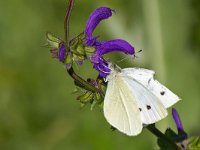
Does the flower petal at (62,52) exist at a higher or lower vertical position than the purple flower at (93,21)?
lower

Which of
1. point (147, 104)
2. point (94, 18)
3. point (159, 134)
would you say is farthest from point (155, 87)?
point (94, 18)

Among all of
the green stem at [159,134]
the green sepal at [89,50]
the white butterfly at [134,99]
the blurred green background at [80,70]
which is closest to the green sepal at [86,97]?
the white butterfly at [134,99]

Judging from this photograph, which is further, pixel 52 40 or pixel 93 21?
pixel 93 21

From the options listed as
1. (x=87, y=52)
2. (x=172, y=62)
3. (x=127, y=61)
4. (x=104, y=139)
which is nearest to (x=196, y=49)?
(x=172, y=62)

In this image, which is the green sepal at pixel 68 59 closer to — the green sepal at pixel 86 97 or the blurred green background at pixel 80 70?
the green sepal at pixel 86 97

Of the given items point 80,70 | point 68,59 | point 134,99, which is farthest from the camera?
point 80,70

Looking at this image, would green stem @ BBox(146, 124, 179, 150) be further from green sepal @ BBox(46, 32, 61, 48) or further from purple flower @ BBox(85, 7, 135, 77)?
green sepal @ BBox(46, 32, 61, 48)

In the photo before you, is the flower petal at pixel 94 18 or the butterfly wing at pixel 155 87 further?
the flower petal at pixel 94 18

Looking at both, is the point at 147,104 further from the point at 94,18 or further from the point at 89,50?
the point at 94,18
